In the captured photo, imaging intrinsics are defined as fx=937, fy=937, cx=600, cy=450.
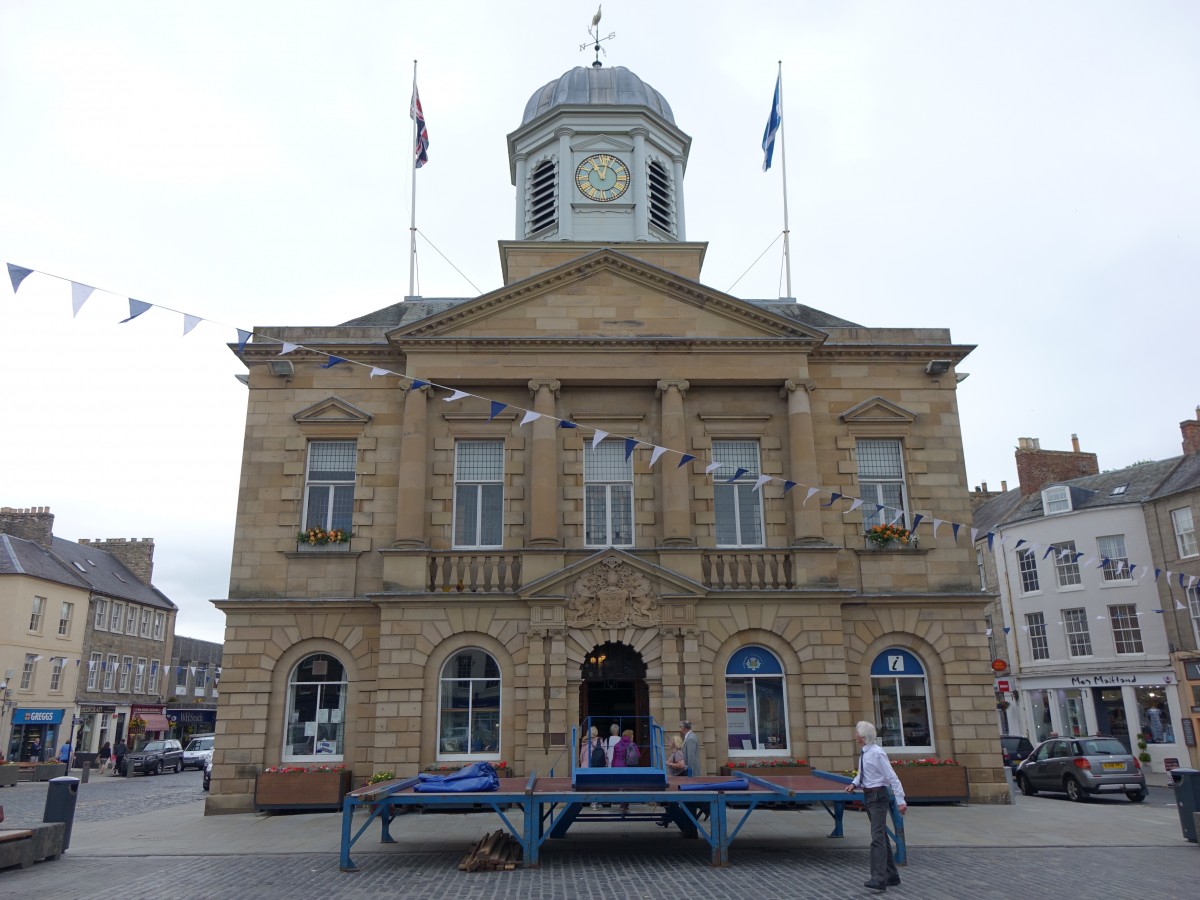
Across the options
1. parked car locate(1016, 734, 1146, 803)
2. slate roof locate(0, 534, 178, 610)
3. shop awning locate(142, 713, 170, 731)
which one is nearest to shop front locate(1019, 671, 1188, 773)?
parked car locate(1016, 734, 1146, 803)

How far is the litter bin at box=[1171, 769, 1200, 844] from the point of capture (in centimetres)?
1409

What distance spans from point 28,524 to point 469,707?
38168 millimetres

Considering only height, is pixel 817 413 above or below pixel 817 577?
above

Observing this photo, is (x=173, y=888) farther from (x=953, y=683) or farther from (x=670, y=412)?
(x=953, y=683)

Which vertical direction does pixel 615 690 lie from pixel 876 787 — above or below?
above

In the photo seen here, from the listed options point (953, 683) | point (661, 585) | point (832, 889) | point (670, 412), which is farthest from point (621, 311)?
point (832, 889)

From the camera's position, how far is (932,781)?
19.5 meters

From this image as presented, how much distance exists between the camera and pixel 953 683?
2070cm

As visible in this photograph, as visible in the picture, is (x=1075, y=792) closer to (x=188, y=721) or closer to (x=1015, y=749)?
(x=1015, y=749)

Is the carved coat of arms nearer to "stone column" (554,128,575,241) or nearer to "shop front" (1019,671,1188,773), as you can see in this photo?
"stone column" (554,128,575,241)

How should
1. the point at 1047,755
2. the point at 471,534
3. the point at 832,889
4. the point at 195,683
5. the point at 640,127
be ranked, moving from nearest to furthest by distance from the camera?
the point at 832,889, the point at 471,534, the point at 1047,755, the point at 640,127, the point at 195,683

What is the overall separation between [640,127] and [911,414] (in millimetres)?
11353

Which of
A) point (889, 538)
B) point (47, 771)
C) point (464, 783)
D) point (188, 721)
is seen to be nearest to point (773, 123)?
point (889, 538)

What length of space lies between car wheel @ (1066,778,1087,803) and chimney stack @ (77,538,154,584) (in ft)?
169
